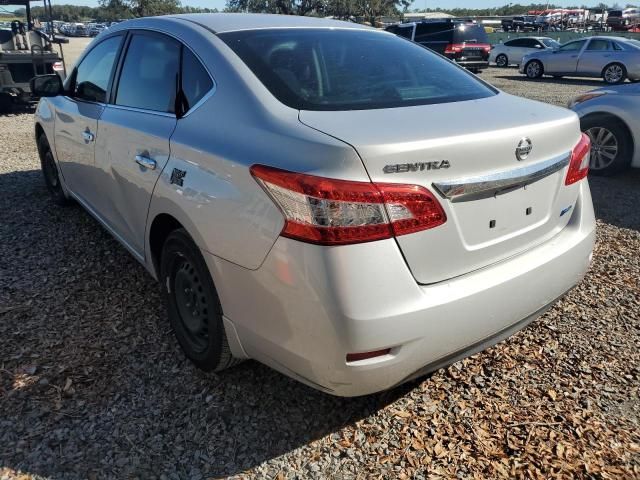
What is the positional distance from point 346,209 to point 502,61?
27056mm

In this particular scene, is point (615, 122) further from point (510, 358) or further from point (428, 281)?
point (428, 281)

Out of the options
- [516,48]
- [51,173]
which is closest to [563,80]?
[516,48]

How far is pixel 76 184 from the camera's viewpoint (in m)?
4.31

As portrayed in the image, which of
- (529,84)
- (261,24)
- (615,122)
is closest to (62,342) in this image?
(261,24)

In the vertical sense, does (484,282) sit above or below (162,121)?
below

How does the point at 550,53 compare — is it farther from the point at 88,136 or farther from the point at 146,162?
the point at 146,162

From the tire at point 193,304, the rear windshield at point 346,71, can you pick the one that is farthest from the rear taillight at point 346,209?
the tire at point 193,304

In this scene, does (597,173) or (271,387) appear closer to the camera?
(271,387)

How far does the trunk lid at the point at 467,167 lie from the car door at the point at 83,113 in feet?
6.78

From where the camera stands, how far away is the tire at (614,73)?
58.5 ft

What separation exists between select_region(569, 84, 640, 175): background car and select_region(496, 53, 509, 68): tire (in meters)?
21.2

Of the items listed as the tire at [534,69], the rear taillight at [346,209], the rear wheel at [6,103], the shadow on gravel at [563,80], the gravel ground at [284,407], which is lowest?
the shadow on gravel at [563,80]

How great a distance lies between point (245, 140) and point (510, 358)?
1816mm

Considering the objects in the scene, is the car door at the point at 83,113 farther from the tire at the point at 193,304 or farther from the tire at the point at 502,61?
the tire at the point at 502,61
